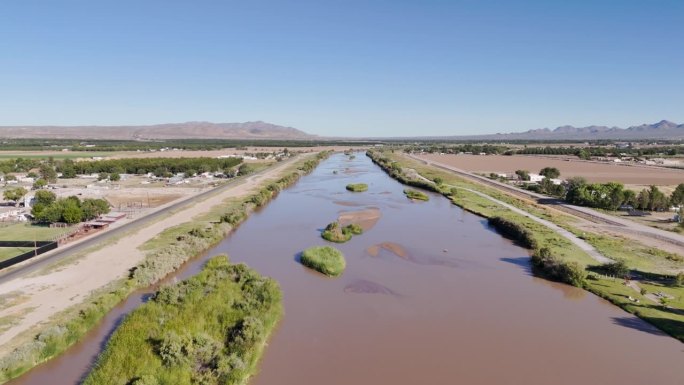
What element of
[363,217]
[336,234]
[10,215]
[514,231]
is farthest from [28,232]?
[514,231]

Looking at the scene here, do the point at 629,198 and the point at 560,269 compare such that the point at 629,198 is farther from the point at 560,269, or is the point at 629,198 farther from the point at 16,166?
the point at 16,166

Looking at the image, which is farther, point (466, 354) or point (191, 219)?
point (191, 219)

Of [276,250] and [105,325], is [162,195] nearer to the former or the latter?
[276,250]

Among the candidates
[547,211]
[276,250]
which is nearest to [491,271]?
[276,250]

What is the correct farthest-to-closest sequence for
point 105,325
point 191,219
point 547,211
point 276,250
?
point 547,211, point 191,219, point 276,250, point 105,325

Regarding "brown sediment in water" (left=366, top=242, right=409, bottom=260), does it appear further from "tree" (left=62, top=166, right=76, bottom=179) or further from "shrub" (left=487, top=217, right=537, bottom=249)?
"tree" (left=62, top=166, right=76, bottom=179)
